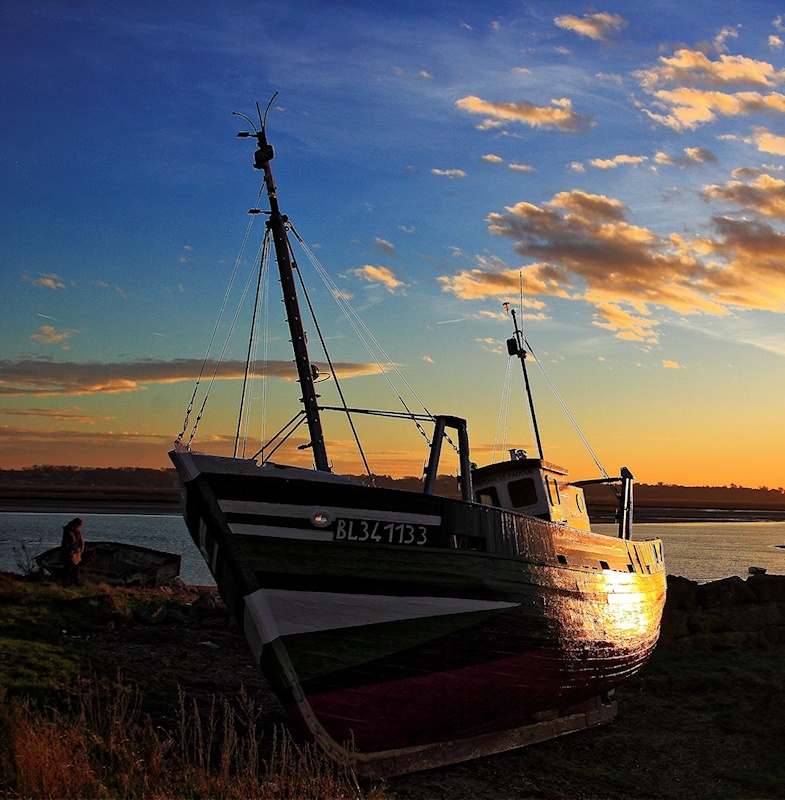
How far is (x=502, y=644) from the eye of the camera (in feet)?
44.8

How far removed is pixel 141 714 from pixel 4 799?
416 cm

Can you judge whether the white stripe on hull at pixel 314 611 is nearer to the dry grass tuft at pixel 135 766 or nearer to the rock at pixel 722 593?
the dry grass tuft at pixel 135 766

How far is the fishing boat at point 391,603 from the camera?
12.0 metres

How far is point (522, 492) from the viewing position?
17250 millimetres

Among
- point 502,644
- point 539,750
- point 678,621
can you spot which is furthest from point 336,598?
point 678,621

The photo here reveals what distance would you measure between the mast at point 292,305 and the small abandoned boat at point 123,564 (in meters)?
14.0

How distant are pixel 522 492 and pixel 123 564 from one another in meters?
19.1

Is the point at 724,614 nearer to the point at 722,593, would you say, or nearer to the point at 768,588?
the point at 722,593

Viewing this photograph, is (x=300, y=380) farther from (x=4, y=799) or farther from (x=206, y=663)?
(x=4, y=799)

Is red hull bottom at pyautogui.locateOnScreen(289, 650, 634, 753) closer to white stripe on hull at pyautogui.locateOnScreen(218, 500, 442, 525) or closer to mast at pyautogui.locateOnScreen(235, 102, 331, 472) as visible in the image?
white stripe on hull at pyautogui.locateOnScreen(218, 500, 442, 525)

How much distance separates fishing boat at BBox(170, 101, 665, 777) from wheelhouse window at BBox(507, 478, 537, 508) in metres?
1.60

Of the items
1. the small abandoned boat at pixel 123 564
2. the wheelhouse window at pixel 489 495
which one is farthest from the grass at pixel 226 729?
the small abandoned boat at pixel 123 564

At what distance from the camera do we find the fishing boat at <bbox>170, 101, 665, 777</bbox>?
472 inches

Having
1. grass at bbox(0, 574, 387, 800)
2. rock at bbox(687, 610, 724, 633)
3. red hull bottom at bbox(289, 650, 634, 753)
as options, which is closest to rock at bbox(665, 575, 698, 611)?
rock at bbox(687, 610, 724, 633)
